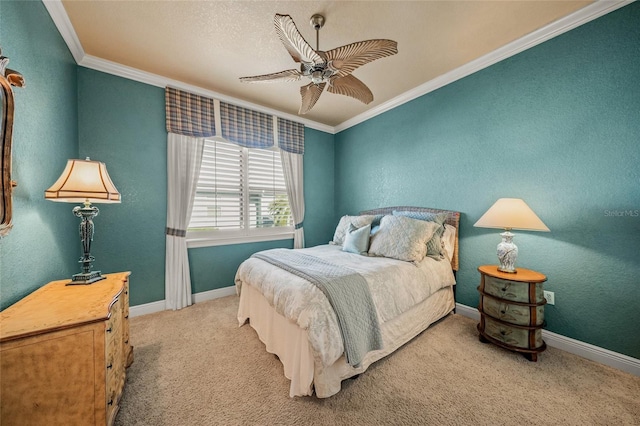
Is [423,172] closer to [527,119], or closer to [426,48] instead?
[527,119]

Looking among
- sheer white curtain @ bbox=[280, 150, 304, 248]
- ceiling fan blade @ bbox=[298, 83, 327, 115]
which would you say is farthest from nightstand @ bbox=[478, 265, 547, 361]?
sheer white curtain @ bbox=[280, 150, 304, 248]

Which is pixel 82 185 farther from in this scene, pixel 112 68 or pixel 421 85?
pixel 421 85

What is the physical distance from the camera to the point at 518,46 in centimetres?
218

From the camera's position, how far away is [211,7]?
1801mm

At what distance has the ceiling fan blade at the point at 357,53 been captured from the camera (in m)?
1.47

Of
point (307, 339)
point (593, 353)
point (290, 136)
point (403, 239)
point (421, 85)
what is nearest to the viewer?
point (307, 339)

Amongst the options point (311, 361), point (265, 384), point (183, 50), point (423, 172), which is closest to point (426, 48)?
point (423, 172)

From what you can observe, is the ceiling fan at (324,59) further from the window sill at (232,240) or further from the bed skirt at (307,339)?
the window sill at (232,240)

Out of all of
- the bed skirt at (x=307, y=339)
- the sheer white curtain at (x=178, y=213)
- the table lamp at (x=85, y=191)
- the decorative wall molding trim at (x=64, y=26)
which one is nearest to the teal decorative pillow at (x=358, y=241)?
the bed skirt at (x=307, y=339)

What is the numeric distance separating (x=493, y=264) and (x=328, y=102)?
9.78 feet

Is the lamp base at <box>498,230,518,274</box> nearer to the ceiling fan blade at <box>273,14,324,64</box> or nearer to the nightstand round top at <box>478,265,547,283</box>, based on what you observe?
the nightstand round top at <box>478,265,547,283</box>

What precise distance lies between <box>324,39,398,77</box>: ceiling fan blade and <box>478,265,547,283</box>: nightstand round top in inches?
77.9

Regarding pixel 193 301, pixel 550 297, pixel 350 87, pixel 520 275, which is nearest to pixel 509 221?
pixel 520 275

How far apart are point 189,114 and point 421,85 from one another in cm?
306
